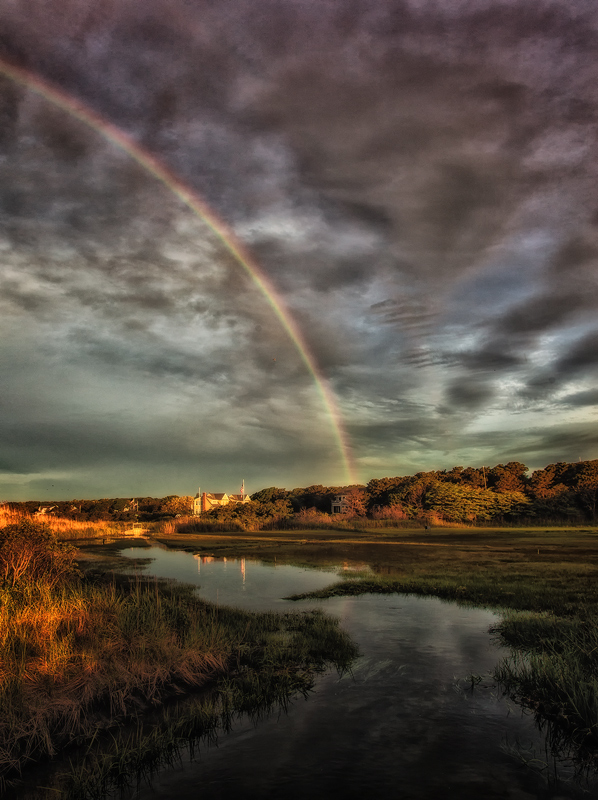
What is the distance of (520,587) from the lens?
2112cm

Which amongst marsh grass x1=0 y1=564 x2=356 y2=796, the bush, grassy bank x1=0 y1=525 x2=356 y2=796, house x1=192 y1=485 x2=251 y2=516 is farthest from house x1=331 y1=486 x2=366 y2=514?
marsh grass x1=0 y1=564 x2=356 y2=796

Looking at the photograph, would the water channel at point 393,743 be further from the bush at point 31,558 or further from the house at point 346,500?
the house at point 346,500

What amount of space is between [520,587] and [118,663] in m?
15.9

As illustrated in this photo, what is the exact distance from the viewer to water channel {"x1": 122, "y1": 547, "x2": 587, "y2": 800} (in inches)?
301

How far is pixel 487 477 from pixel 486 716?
301 ft

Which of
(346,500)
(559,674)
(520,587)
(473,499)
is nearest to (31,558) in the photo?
(559,674)

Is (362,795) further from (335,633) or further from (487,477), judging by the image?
(487,477)

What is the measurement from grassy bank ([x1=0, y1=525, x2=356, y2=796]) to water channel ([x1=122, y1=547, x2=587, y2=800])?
85 cm

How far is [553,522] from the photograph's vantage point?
68250mm

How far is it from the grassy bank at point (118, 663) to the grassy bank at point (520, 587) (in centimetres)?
455

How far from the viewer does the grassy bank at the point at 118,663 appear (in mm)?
8745

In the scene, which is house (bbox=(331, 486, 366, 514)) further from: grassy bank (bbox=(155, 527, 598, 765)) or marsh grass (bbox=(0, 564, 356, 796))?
marsh grass (bbox=(0, 564, 356, 796))

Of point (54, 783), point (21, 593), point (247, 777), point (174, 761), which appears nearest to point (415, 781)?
point (247, 777)

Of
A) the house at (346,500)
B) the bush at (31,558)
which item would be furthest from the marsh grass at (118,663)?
the house at (346,500)
